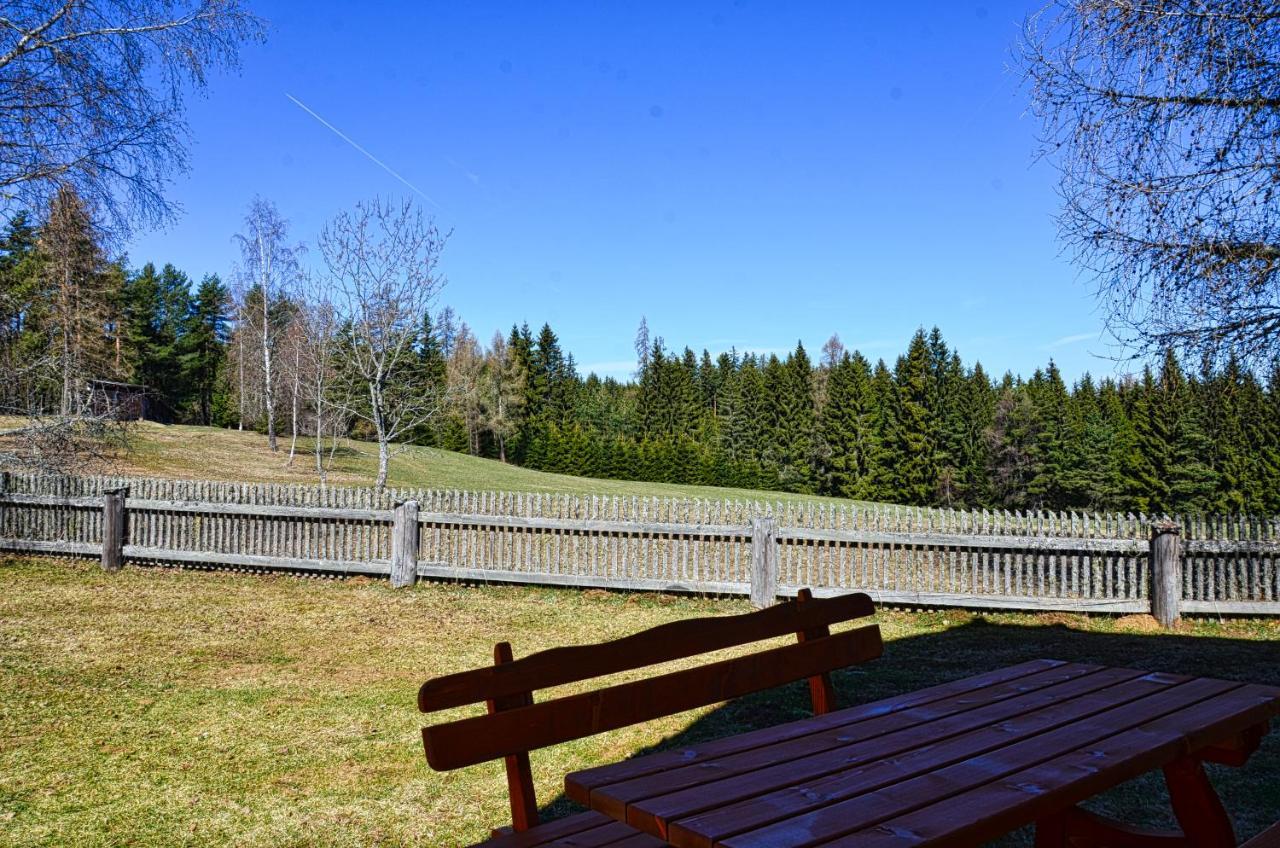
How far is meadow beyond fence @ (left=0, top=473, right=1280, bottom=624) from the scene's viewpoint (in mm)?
10117

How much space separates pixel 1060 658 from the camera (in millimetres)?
8281

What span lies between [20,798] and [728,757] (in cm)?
442

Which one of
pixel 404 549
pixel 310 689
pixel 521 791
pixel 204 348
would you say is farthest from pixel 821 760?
pixel 204 348

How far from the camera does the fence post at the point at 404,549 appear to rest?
11922 mm

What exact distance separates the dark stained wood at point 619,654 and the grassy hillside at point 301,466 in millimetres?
23260

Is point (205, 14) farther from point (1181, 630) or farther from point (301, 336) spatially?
point (301, 336)

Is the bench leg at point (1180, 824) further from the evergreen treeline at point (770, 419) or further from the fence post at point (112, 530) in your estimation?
the evergreen treeline at point (770, 419)

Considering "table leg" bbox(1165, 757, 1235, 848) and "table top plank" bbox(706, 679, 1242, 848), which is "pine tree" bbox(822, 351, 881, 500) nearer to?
"table leg" bbox(1165, 757, 1235, 848)

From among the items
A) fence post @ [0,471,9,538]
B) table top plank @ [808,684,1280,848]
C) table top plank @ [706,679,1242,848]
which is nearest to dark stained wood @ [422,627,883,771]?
table top plank @ [706,679,1242,848]

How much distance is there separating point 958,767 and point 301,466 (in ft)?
111

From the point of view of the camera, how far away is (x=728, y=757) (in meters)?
2.35

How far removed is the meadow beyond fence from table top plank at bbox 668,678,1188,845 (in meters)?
7.72

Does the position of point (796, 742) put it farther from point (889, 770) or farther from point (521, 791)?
point (521, 791)

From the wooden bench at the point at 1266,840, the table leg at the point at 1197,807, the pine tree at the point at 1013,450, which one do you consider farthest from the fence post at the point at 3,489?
the pine tree at the point at 1013,450
